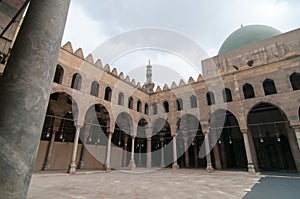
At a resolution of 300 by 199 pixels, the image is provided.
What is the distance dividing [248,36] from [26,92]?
24.0 meters

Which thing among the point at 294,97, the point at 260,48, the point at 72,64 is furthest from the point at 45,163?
the point at 260,48

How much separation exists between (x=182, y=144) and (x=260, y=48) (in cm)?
1367

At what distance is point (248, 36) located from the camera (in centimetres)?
2022

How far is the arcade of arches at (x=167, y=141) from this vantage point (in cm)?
1442

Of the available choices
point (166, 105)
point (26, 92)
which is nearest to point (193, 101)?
point (166, 105)

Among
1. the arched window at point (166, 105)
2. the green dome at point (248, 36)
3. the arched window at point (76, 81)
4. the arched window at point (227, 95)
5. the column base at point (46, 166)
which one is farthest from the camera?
the green dome at point (248, 36)

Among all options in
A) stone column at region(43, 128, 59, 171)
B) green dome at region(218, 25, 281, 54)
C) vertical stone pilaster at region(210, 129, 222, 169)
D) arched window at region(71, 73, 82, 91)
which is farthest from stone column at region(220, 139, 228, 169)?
stone column at region(43, 128, 59, 171)

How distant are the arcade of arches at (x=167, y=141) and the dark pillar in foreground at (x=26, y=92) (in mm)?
11662

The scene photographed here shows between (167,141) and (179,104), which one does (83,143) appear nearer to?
(167,141)

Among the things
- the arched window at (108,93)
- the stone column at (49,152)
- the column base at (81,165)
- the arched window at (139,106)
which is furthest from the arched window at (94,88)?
the column base at (81,165)

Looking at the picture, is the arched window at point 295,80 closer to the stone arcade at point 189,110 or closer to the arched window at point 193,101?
the stone arcade at point 189,110

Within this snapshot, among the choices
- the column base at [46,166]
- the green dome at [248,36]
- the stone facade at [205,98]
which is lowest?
the column base at [46,166]

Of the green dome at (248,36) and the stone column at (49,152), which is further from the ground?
the green dome at (248,36)

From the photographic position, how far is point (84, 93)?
13094mm
